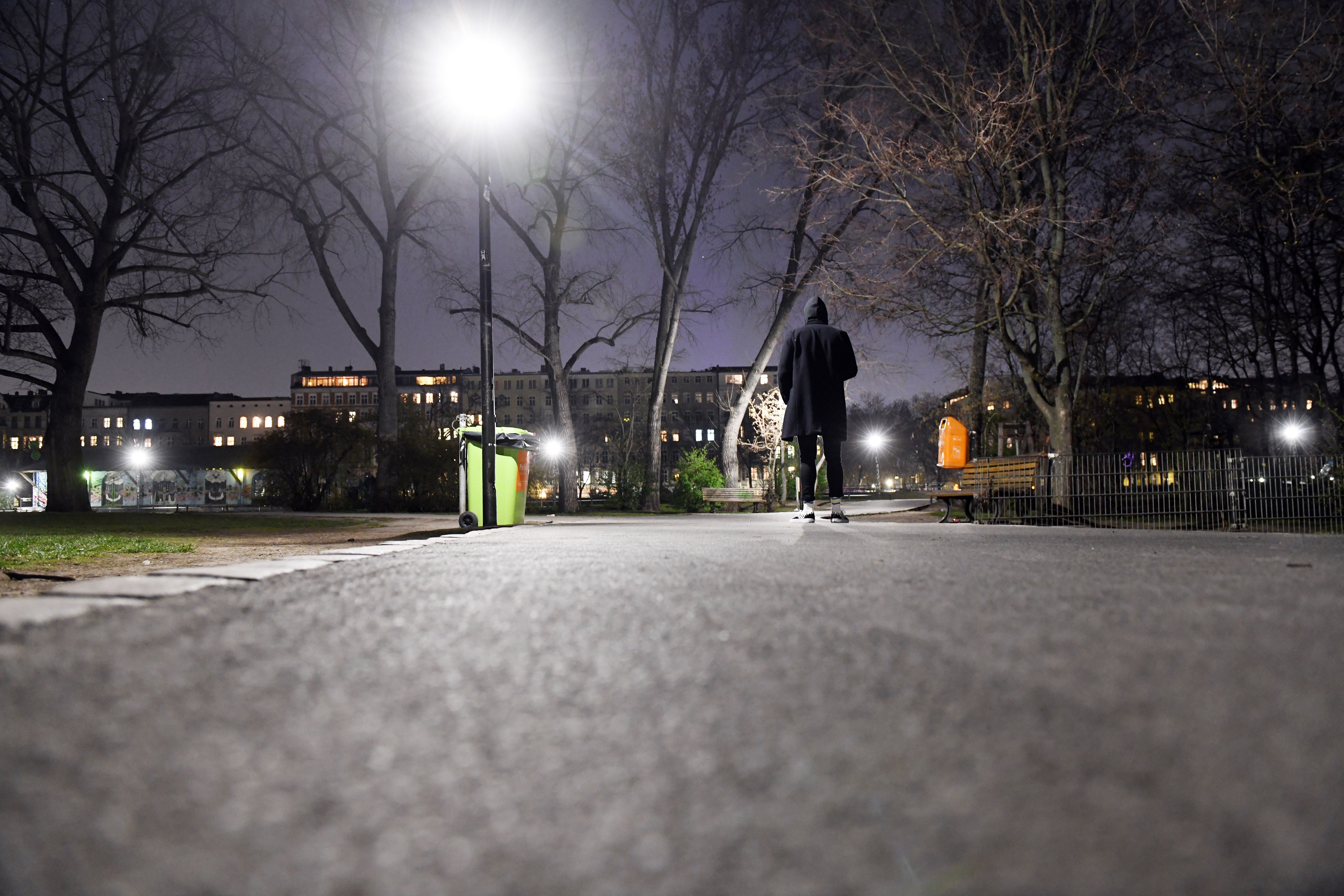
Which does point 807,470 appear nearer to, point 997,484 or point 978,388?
point 997,484

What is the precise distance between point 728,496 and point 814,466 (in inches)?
580

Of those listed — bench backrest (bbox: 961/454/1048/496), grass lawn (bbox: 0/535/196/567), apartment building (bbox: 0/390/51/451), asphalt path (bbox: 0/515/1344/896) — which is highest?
apartment building (bbox: 0/390/51/451)

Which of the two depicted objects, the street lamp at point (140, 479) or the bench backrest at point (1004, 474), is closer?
the bench backrest at point (1004, 474)

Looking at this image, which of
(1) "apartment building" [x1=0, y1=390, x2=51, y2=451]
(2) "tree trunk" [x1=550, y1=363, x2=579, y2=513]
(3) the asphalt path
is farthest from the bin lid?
(1) "apartment building" [x1=0, y1=390, x2=51, y2=451]

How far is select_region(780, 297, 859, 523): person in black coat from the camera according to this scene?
10.5 metres

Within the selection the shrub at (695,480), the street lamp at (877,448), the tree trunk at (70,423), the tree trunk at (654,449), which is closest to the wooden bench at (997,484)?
the shrub at (695,480)

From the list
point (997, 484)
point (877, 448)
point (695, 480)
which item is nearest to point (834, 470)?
point (997, 484)

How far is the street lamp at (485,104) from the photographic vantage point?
1353 cm

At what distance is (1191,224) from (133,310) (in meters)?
26.4

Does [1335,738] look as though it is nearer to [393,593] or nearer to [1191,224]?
[393,593]

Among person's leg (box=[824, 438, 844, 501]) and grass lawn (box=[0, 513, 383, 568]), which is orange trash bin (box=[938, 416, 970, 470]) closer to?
person's leg (box=[824, 438, 844, 501])

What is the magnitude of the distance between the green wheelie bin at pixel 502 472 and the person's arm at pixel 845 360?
536 centimetres

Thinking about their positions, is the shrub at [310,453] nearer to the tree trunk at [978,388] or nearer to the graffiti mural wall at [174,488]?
the tree trunk at [978,388]

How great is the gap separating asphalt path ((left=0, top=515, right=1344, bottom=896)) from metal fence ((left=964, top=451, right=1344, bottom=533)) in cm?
1360
